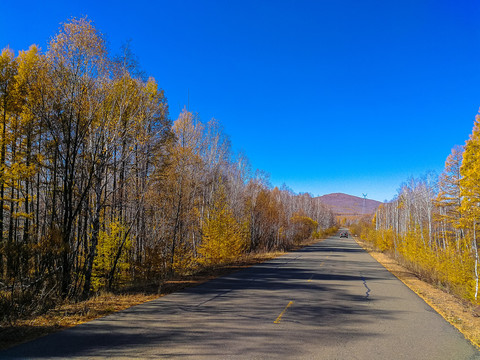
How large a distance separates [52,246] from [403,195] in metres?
38.7

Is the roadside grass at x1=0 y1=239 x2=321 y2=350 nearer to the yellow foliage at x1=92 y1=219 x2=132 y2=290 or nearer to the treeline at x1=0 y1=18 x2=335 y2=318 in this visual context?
the treeline at x1=0 y1=18 x2=335 y2=318

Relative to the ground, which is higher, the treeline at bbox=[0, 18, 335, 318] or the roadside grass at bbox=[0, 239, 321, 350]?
the treeline at bbox=[0, 18, 335, 318]

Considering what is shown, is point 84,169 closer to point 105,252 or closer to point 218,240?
point 105,252

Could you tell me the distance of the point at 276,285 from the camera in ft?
42.3

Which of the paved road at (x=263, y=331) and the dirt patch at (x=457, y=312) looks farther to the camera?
the dirt patch at (x=457, y=312)

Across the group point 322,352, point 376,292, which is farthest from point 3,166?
point 376,292

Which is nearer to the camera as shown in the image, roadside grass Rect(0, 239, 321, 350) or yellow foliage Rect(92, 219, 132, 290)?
roadside grass Rect(0, 239, 321, 350)

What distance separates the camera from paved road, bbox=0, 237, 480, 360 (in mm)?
5406

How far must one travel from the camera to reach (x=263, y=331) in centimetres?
666

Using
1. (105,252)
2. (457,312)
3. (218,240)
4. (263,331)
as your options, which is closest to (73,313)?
(263,331)

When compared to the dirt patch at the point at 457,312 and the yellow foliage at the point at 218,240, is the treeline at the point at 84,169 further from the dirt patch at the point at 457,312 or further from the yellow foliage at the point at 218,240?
the dirt patch at the point at 457,312

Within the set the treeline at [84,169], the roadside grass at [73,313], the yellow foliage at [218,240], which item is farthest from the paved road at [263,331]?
the yellow foliage at [218,240]

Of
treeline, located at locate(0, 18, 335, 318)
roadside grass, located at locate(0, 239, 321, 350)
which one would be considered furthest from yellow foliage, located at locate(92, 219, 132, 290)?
roadside grass, located at locate(0, 239, 321, 350)

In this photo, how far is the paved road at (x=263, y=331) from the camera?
541 cm
